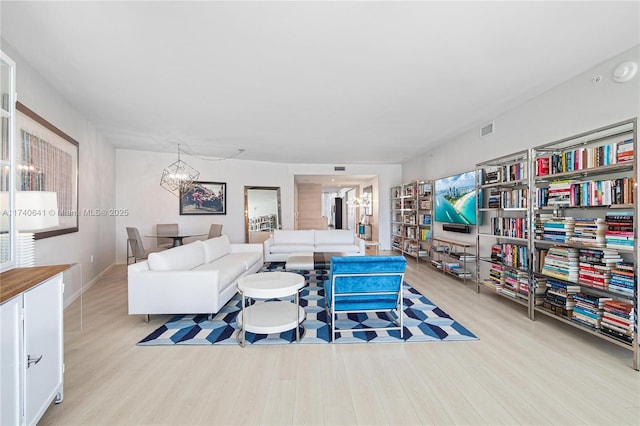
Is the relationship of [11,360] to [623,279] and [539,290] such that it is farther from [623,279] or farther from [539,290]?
[539,290]

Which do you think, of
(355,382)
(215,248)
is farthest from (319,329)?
(215,248)

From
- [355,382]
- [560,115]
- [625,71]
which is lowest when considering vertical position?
[355,382]

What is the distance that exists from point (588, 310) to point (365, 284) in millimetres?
2034

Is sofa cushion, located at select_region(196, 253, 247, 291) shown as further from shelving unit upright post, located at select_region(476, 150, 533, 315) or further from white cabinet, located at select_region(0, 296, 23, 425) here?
shelving unit upright post, located at select_region(476, 150, 533, 315)

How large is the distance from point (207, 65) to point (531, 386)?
377 centimetres

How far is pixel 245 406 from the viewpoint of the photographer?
176 centimetres

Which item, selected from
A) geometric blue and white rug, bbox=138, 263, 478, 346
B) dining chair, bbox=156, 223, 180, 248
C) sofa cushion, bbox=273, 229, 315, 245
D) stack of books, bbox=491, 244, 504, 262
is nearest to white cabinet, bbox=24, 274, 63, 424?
geometric blue and white rug, bbox=138, 263, 478, 346

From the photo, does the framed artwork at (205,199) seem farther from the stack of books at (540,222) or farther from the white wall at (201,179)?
the stack of books at (540,222)

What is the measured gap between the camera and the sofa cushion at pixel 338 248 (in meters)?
5.87

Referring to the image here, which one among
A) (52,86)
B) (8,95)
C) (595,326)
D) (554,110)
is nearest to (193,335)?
(8,95)

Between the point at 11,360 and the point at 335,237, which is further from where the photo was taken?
the point at 335,237

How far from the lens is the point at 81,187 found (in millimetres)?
4098

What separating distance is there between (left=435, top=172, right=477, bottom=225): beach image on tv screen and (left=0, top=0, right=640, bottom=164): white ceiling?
1.01 m

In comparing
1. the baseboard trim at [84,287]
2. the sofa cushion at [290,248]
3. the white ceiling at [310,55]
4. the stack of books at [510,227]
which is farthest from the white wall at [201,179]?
the stack of books at [510,227]
